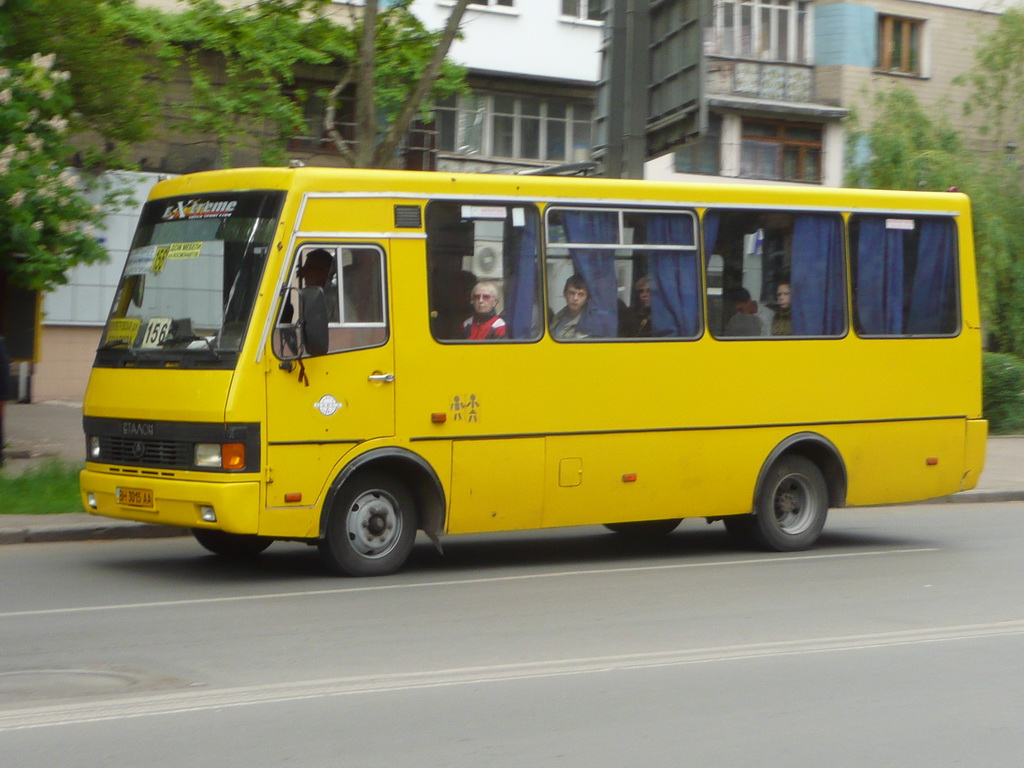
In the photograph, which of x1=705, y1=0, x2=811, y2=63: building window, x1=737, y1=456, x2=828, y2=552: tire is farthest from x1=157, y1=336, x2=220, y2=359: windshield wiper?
x1=705, y1=0, x2=811, y2=63: building window

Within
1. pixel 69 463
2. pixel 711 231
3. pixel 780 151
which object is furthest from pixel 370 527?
pixel 780 151

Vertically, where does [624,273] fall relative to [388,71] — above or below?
below

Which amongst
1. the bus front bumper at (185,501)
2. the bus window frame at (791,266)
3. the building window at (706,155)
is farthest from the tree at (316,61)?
the building window at (706,155)

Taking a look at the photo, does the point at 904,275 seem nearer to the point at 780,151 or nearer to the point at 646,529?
the point at 646,529

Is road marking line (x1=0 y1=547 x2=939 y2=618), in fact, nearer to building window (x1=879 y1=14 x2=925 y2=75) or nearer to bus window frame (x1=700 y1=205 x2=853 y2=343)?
bus window frame (x1=700 y1=205 x2=853 y2=343)

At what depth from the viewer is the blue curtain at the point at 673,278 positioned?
11.6 meters

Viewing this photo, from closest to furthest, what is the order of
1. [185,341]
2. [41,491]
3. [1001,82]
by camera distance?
1. [185,341]
2. [41,491]
3. [1001,82]

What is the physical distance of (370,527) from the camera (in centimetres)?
1036

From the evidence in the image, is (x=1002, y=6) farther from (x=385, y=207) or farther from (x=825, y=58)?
(x=385, y=207)

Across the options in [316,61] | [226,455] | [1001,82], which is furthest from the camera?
[1001,82]

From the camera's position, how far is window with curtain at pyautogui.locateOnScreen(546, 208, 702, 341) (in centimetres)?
1109

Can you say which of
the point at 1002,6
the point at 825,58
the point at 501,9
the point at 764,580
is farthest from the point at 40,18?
the point at 1002,6

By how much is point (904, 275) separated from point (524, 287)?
393 centimetres

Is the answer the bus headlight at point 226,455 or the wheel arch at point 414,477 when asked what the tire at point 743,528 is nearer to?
the wheel arch at point 414,477
